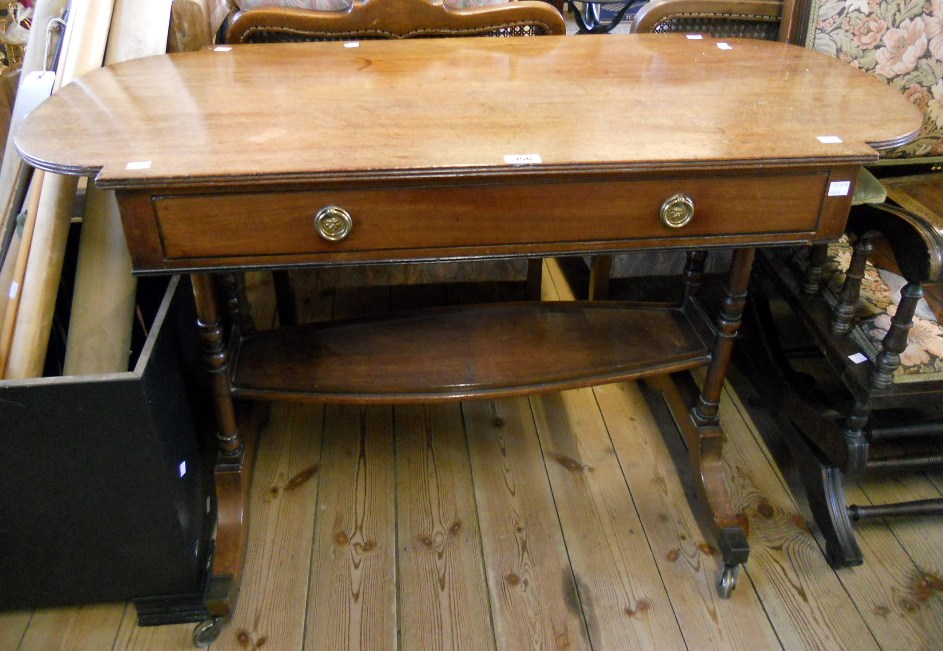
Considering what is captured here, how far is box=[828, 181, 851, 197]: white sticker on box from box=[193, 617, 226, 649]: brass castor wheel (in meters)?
1.19

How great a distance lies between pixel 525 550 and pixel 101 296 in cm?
89

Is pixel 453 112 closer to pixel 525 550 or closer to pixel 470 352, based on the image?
pixel 470 352

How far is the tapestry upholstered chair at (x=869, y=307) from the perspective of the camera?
1293mm

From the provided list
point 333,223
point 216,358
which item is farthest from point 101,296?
point 333,223

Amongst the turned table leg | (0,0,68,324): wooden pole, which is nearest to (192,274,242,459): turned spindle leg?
the turned table leg

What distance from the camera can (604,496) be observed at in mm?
1609

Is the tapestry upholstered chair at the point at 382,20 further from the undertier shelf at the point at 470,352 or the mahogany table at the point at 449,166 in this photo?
the undertier shelf at the point at 470,352

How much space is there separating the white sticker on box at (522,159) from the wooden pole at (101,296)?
2.43ft

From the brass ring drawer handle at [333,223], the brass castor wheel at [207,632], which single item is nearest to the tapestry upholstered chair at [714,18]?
the brass ring drawer handle at [333,223]

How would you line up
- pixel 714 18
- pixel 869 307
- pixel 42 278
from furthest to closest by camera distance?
pixel 714 18 → pixel 869 307 → pixel 42 278

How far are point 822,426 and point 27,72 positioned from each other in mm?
1633

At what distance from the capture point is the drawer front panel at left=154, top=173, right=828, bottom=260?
1.01 m

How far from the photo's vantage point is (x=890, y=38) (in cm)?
156

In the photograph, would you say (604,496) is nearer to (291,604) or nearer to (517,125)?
(291,604)
